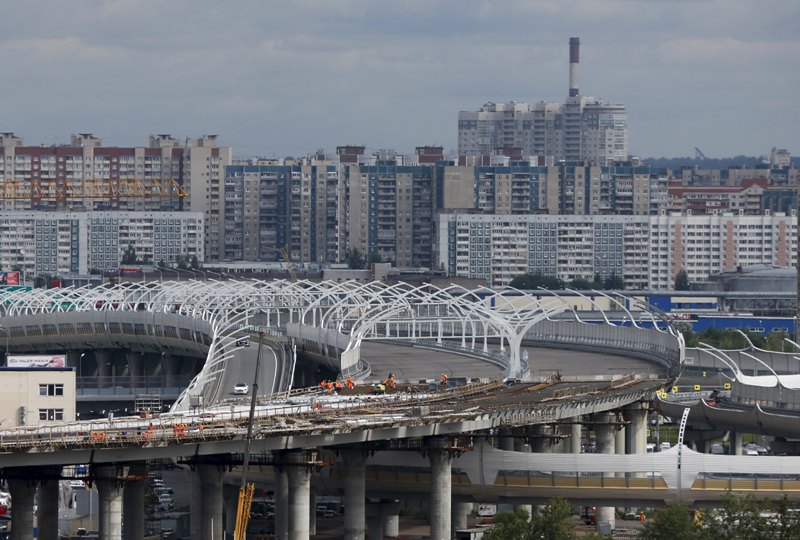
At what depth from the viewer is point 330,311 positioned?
104 metres

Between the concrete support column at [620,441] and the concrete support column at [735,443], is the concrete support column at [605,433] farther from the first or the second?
the concrete support column at [735,443]

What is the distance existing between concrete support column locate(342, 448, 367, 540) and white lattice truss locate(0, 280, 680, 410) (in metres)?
18.8

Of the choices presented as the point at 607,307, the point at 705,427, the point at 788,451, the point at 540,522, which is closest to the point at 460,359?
the point at 705,427

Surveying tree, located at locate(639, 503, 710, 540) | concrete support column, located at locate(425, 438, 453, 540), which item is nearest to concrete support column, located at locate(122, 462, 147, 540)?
concrete support column, located at locate(425, 438, 453, 540)

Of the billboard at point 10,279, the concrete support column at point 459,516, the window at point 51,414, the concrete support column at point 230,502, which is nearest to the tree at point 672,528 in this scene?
the concrete support column at point 459,516

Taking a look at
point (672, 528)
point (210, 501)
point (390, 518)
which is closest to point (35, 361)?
point (390, 518)

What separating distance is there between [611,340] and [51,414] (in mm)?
43651

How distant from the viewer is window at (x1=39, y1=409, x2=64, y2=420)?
5662 cm

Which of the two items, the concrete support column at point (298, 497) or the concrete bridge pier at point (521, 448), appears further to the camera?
the concrete bridge pier at point (521, 448)

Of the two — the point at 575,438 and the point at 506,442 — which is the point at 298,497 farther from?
the point at 575,438

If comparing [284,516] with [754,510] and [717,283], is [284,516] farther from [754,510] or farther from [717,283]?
[717,283]

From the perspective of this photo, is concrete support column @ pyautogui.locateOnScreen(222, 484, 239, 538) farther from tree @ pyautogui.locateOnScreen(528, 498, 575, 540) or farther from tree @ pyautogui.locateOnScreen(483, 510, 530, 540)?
tree @ pyautogui.locateOnScreen(528, 498, 575, 540)

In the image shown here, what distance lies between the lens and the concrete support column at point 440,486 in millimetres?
56500

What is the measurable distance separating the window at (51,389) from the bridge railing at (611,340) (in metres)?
28.0
